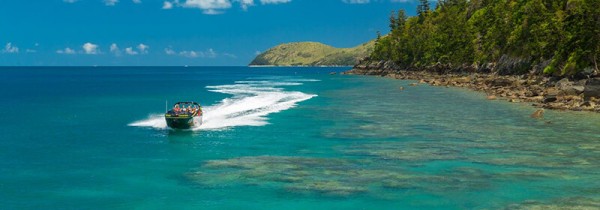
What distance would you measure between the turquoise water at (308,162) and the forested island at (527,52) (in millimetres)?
17238

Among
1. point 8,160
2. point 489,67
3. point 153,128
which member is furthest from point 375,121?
point 489,67

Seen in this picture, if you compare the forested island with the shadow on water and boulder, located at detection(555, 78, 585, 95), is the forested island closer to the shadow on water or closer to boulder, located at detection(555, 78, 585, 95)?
boulder, located at detection(555, 78, 585, 95)

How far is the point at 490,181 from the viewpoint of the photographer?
27.2 metres

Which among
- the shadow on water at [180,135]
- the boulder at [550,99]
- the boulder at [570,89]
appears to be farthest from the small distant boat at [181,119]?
the boulder at [570,89]

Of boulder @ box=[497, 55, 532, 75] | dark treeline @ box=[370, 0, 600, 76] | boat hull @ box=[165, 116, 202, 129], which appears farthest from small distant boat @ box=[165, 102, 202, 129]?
boulder @ box=[497, 55, 532, 75]

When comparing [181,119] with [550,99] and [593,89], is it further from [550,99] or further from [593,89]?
[593,89]

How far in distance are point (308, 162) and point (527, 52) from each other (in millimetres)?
90825

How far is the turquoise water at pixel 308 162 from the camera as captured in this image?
24.7 meters

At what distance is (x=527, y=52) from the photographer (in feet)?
362

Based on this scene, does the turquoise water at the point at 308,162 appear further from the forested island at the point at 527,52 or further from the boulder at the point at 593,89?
the forested island at the point at 527,52

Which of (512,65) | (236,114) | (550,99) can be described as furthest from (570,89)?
(512,65)

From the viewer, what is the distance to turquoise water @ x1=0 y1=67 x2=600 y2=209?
80.9 feet

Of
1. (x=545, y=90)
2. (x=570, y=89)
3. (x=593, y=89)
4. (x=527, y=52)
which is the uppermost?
(x=527, y=52)

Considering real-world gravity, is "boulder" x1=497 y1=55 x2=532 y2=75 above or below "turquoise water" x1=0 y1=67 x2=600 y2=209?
above
